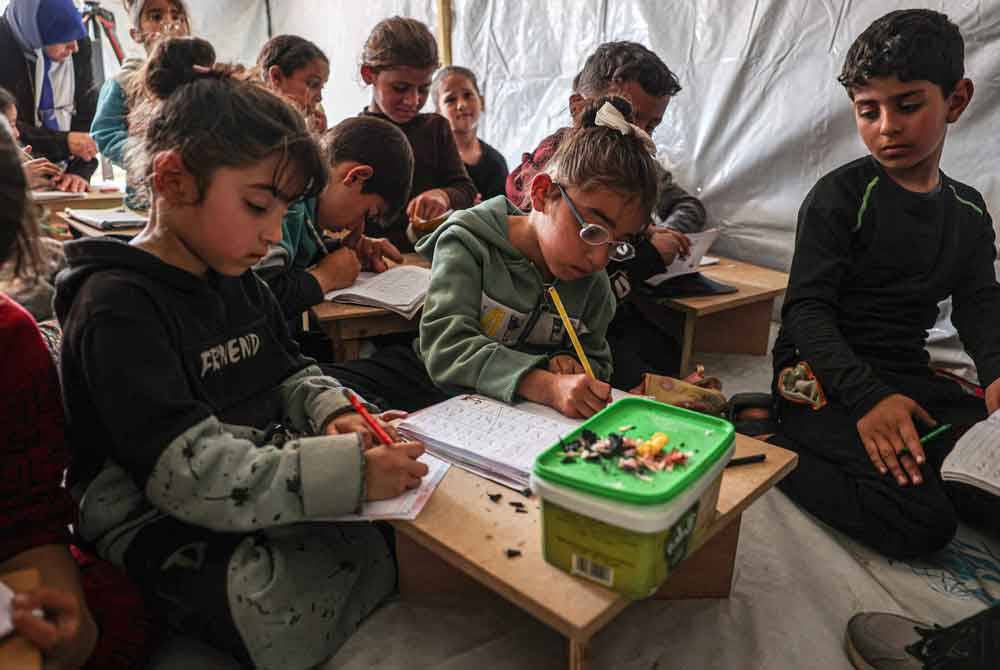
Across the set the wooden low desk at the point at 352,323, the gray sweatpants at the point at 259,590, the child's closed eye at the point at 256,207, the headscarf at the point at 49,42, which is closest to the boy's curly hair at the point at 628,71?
the wooden low desk at the point at 352,323

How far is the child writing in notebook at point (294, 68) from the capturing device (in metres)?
2.35

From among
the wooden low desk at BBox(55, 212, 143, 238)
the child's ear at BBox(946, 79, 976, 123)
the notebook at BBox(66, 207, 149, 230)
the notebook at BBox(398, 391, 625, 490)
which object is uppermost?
the child's ear at BBox(946, 79, 976, 123)

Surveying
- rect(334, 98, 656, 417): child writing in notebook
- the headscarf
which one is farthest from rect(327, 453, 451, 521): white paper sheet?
the headscarf

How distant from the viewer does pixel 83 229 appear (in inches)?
81.7

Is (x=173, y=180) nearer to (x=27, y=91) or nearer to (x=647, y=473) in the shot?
(x=647, y=473)

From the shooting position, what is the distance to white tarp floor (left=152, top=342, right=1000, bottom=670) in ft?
3.58

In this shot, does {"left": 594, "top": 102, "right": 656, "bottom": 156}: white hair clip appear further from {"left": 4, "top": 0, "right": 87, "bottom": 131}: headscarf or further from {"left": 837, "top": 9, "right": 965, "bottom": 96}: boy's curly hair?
{"left": 4, "top": 0, "right": 87, "bottom": 131}: headscarf

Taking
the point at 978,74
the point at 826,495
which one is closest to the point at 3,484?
the point at 826,495

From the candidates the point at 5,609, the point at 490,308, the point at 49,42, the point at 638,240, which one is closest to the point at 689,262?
the point at 638,240

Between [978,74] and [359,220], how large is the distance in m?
1.86

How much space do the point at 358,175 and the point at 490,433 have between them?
945 mm

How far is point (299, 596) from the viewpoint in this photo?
98 cm

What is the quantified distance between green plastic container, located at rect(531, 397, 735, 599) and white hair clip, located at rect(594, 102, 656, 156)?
66 centimetres

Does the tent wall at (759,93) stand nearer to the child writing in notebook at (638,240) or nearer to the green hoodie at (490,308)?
the child writing in notebook at (638,240)
